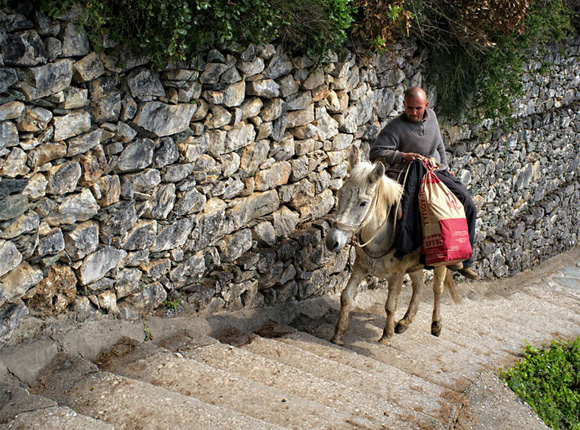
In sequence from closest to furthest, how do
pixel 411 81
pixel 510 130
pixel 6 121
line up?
pixel 6 121
pixel 411 81
pixel 510 130

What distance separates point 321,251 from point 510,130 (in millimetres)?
4525

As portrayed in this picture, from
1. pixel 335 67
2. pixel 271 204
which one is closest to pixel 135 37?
pixel 271 204

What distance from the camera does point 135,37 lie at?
3805 mm

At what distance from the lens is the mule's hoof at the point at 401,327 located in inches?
223

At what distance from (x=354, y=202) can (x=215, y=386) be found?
172cm

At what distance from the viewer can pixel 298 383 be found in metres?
3.95

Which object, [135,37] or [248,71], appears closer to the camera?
[135,37]

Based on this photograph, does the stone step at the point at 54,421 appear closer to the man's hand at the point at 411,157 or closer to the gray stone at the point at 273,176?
the gray stone at the point at 273,176

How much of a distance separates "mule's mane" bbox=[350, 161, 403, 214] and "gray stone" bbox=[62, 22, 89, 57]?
2.10 m

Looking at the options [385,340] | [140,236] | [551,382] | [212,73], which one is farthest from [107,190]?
[551,382]

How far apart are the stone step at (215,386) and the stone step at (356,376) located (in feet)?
1.88

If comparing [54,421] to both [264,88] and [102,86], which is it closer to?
[102,86]

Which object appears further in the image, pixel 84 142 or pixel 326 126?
pixel 326 126

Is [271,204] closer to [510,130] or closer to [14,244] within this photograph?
[14,244]
